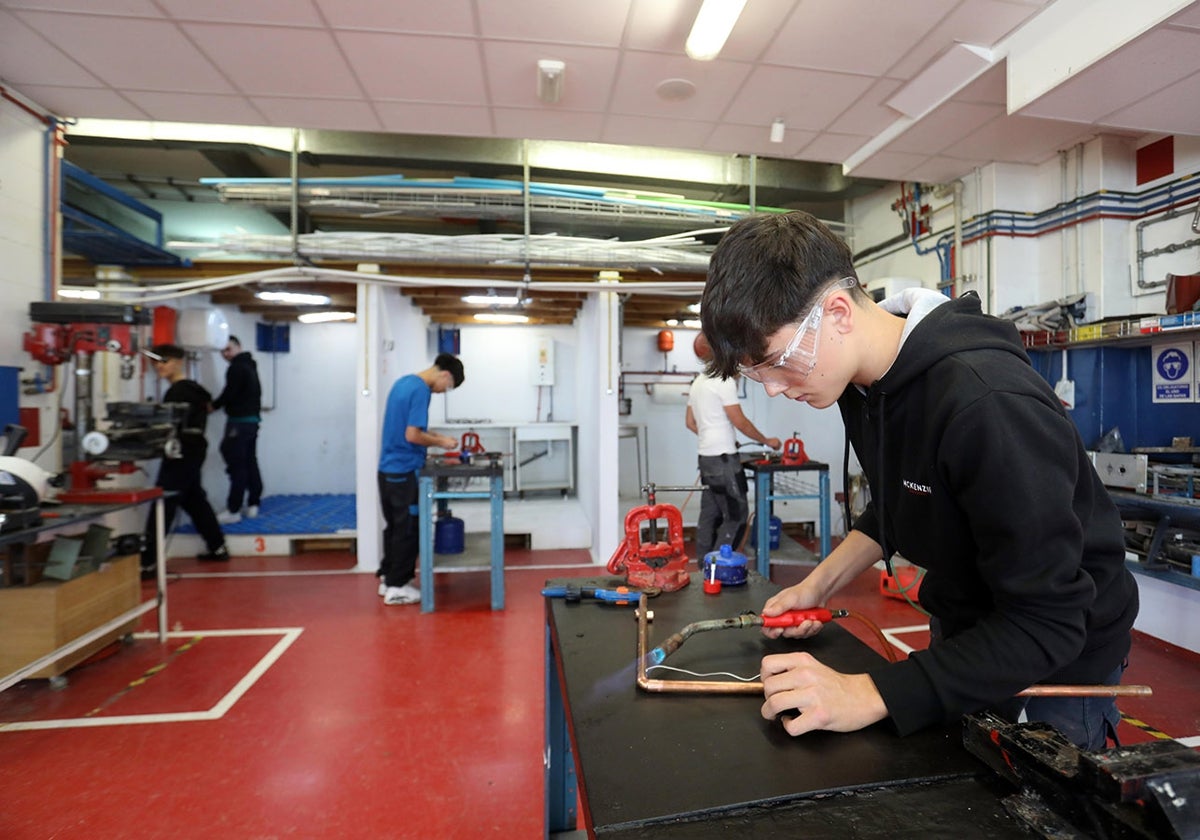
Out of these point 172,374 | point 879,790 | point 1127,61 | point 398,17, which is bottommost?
point 879,790

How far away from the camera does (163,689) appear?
3102mm

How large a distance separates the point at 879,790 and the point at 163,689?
3.61 m

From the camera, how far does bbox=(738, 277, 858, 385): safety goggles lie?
0.98 metres

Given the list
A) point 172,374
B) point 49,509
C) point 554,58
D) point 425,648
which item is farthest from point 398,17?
point 172,374

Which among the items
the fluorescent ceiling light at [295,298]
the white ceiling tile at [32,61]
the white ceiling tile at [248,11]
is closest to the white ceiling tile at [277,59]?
the white ceiling tile at [248,11]

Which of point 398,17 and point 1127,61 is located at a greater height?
point 398,17

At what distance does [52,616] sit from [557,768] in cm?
284

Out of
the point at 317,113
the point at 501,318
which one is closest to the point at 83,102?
the point at 317,113

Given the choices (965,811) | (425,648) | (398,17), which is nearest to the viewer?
(965,811)

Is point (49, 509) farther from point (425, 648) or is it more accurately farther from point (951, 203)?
point (951, 203)

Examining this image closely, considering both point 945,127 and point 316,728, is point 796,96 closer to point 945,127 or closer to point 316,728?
point 945,127

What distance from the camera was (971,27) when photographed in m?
3.04

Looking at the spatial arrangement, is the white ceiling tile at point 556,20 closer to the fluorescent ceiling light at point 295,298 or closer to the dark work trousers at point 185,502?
the fluorescent ceiling light at point 295,298

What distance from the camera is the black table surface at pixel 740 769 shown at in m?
0.73
